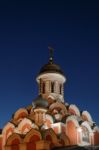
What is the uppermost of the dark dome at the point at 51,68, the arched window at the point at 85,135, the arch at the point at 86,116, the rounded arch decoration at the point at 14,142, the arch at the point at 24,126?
the dark dome at the point at 51,68

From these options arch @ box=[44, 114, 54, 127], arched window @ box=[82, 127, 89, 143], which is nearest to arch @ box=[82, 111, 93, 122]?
arched window @ box=[82, 127, 89, 143]

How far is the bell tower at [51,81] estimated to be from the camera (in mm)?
26281

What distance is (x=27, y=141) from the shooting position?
19.2m

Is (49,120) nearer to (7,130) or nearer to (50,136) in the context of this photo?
(7,130)

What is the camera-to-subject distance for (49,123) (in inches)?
903

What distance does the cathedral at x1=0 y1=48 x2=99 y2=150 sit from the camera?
62.6 ft

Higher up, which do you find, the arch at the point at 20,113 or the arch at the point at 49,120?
the arch at the point at 20,113

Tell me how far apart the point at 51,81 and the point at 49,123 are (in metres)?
4.32

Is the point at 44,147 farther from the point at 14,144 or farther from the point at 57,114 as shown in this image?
the point at 57,114

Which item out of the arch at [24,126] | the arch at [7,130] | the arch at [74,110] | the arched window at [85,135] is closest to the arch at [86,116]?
the arch at [74,110]

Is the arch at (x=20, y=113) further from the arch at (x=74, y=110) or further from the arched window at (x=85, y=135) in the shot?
the arched window at (x=85, y=135)

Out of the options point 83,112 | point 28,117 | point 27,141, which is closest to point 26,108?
point 28,117

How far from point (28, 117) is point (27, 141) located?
14.7 feet

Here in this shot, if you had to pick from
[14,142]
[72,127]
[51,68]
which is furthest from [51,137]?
[51,68]
